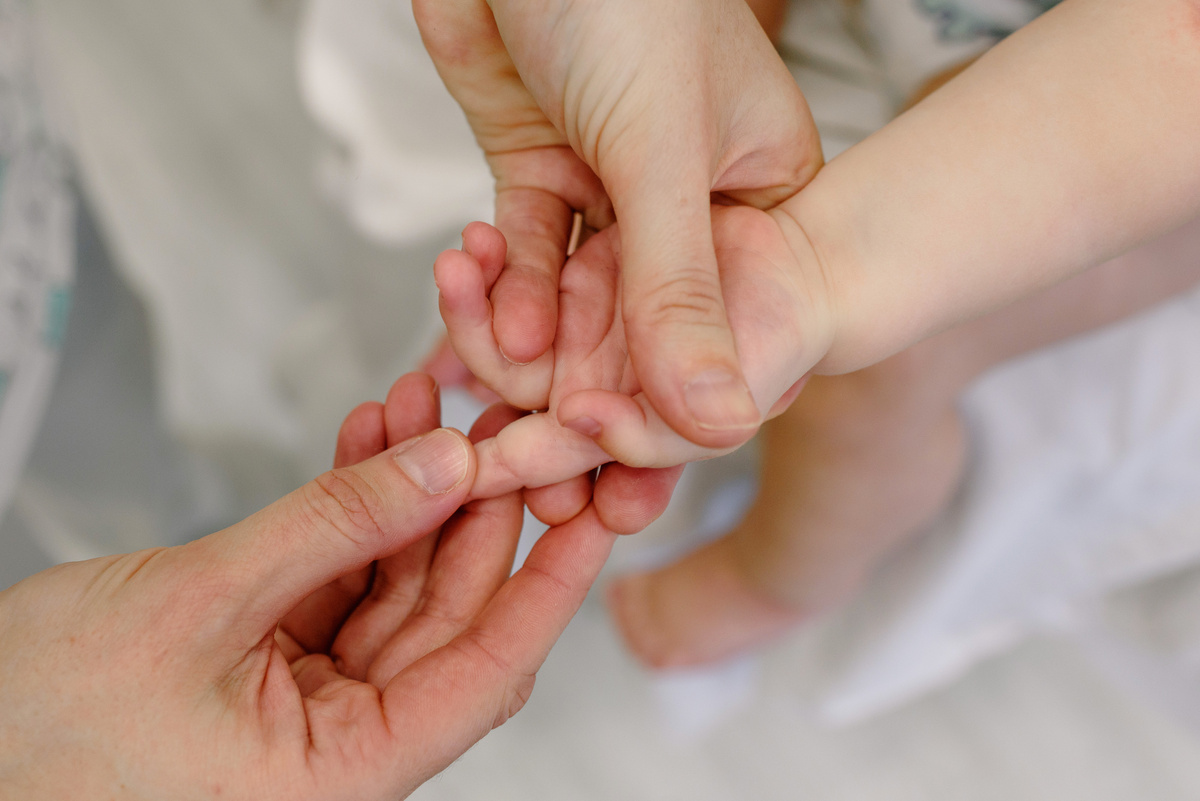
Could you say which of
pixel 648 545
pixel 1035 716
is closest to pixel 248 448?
pixel 648 545

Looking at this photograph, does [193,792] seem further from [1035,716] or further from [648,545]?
[1035,716]

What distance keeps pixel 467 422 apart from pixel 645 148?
10.0 inches

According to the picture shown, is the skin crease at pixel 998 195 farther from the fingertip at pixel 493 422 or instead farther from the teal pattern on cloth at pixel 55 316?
the teal pattern on cloth at pixel 55 316

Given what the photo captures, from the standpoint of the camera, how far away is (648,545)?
0.84 m

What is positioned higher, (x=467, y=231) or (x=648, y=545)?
(x=467, y=231)

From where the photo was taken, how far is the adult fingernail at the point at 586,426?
34 cm

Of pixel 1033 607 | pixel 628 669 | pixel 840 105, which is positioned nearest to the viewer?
pixel 840 105

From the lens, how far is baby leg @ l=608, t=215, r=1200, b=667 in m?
0.57

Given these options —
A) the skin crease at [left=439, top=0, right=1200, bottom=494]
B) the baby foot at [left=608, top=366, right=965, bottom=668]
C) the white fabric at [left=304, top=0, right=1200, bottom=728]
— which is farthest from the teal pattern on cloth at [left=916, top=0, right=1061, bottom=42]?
the baby foot at [left=608, top=366, right=965, bottom=668]

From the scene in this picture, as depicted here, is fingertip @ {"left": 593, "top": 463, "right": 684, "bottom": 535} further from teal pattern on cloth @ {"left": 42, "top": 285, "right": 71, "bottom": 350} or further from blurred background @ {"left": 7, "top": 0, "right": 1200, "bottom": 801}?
teal pattern on cloth @ {"left": 42, "top": 285, "right": 71, "bottom": 350}

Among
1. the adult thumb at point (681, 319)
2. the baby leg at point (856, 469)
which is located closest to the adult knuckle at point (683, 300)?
the adult thumb at point (681, 319)

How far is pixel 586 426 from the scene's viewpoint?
342 millimetres

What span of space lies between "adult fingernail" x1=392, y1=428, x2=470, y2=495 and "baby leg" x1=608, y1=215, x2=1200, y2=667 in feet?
1.05

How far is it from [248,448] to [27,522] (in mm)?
293
